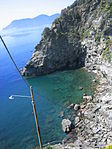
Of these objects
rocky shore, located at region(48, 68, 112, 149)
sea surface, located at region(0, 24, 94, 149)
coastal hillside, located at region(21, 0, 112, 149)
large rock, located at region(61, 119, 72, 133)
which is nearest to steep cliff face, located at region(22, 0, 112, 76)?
coastal hillside, located at region(21, 0, 112, 149)

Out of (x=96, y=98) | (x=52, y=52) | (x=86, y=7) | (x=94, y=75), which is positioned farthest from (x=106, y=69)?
(x=86, y=7)

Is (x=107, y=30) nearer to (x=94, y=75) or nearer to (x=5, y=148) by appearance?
(x=94, y=75)

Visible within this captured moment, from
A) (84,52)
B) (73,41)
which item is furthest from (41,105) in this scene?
(73,41)

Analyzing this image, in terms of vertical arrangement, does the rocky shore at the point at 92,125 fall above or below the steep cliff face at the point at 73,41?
below

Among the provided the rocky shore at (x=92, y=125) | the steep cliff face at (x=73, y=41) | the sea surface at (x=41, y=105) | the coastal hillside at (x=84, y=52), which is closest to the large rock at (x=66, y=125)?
the coastal hillside at (x=84, y=52)

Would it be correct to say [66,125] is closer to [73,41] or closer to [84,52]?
[84,52]

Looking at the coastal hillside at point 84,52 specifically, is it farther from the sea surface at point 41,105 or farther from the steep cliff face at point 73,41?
the sea surface at point 41,105

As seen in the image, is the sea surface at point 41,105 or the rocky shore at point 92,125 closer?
the rocky shore at point 92,125

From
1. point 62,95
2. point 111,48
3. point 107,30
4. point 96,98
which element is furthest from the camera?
point 107,30

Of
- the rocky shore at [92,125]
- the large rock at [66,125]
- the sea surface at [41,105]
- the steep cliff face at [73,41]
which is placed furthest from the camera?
the steep cliff face at [73,41]
